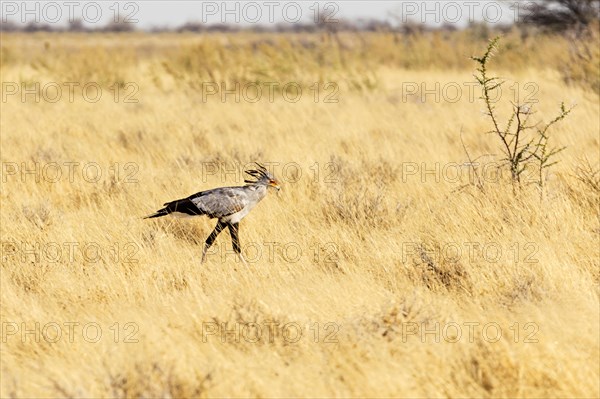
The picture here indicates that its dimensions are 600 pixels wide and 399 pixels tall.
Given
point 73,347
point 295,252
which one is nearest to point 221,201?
point 295,252

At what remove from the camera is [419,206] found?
6.87m

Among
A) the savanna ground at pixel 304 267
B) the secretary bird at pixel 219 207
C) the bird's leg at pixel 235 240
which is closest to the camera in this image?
the savanna ground at pixel 304 267

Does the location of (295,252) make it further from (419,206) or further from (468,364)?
(468,364)

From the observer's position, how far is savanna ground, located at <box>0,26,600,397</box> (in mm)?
3865

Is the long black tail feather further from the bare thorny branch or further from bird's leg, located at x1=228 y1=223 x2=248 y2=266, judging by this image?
the bare thorny branch

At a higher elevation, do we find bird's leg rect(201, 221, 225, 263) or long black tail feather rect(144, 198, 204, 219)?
long black tail feather rect(144, 198, 204, 219)

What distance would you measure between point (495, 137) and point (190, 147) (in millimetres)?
3834

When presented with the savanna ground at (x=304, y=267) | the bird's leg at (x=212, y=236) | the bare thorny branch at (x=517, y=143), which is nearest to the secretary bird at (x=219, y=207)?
the bird's leg at (x=212, y=236)

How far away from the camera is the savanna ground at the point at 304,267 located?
152 inches

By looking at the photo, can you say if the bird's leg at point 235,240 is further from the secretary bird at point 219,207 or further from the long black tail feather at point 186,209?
the long black tail feather at point 186,209

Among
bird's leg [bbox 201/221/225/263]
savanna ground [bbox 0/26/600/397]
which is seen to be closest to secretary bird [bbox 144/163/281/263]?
bird's leg [bbox 201/221/225/263]

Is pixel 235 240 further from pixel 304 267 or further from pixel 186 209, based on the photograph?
pixel 304 267

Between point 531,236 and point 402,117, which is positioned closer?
point 531,236

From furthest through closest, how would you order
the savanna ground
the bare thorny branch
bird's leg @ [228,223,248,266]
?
the bare thorny branch → bird's leg @ [228,223,248,266] → the savanna ground
